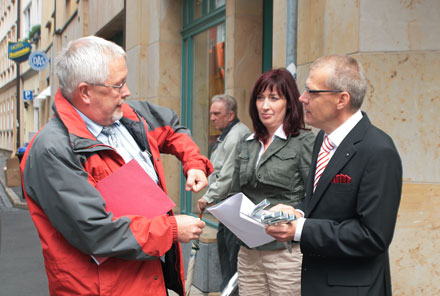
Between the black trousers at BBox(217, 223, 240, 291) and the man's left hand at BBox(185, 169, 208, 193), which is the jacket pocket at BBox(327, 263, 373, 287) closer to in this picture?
the man's left hand at BBox(185, 169, 208, 193)

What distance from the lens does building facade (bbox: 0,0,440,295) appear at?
416 centimetres

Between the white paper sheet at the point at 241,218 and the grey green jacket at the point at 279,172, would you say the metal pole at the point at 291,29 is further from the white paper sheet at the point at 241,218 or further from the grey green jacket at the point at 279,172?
the white paper sheet at the point at 241,218

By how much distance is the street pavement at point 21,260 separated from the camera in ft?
19.5

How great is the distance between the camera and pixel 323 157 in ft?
8.25

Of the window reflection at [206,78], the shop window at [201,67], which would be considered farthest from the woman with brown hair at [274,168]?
the window reflection at [206,78]

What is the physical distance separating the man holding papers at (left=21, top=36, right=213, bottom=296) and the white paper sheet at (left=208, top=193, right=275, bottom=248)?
258 millimetres

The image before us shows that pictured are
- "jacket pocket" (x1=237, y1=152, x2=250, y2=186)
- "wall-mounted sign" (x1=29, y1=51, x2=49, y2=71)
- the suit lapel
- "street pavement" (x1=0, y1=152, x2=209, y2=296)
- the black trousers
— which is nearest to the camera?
the suit lapel

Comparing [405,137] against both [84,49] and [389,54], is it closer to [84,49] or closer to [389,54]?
[389,54]

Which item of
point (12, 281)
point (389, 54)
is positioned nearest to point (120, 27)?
point (12, 281)

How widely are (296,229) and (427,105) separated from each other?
235 centimetres

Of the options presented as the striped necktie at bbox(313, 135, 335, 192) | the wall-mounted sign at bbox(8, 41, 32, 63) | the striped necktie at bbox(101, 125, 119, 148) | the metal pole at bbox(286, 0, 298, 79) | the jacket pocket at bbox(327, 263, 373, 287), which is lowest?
the jacket pocket at bbox(327, 263, 373, 287)

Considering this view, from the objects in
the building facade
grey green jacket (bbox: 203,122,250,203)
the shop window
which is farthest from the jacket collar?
the shop window

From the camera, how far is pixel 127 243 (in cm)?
207

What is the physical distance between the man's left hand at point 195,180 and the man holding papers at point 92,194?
0.70 ft
